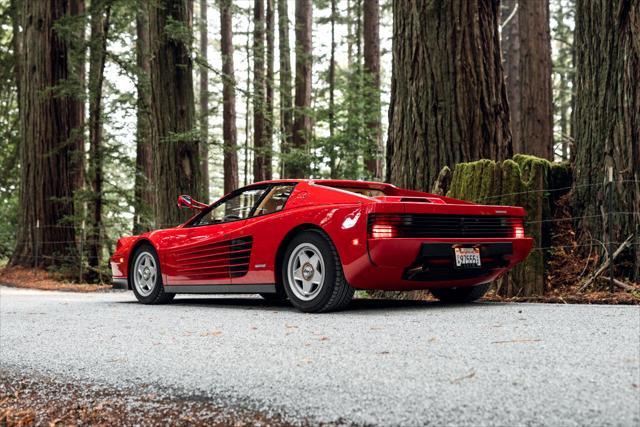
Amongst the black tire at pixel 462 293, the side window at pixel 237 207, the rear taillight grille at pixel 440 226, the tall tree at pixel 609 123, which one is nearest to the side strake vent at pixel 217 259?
the side window at pixel 237 207

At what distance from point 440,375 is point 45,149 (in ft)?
50.6

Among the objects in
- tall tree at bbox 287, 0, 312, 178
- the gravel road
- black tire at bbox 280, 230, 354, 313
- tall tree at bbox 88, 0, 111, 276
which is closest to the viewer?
the gravel road

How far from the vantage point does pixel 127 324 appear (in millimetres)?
6527

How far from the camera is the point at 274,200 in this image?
23.5 ft

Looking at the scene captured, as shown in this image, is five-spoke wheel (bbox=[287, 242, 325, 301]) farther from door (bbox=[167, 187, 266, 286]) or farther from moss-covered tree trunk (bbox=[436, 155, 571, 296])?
moss-covered tree trunk (bbox=[436, 155, 571, 296])

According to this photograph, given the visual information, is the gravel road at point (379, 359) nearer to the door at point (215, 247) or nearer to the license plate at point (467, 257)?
the license plate at point (467, 257)

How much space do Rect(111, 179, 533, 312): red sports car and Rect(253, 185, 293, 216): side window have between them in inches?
0.6

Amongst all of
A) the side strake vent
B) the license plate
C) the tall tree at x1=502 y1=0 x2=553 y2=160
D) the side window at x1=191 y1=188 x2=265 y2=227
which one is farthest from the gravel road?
the tall tree at x1=502 y1=0 x2=553 y2=160

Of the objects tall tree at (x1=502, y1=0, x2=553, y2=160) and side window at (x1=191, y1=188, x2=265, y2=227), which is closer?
side window at (x1=191, y1=188, x2=265, y2=227)

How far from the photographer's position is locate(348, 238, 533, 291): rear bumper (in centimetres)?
589

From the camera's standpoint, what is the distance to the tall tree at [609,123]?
7.13 metres

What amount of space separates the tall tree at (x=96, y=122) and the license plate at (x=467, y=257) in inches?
421

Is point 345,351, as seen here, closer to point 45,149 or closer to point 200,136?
point 200,136

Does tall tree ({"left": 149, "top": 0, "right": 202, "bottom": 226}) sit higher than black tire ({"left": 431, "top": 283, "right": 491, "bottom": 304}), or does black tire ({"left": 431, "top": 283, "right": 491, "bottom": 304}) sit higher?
tall tree ({"left": 149, "top": 0, "right": 202, "bottom": 226})
